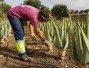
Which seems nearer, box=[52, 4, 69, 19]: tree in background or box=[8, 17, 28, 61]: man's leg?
box=[8, 17, 28, 61]: man's leg

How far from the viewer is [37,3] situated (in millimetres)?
57688

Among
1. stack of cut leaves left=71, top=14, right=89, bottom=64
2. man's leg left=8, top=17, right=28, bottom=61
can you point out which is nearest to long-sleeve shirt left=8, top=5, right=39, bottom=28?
man's leg left=8, top=17, right=28, bottom=61

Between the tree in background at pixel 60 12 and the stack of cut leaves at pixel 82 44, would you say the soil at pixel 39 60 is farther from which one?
the tree in background at pixel 60 12

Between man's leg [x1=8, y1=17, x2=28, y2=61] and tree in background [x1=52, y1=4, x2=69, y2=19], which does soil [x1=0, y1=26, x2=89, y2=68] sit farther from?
tree in background [x1=52, y1=4, x2=69, y2=19]

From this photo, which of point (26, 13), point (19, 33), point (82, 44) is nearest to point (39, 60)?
point (19, 33)

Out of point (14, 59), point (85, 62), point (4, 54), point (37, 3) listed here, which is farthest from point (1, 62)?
point (37, 3)

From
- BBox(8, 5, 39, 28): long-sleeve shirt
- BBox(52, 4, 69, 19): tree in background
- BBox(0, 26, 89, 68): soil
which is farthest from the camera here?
BBox(52, 4, 69, 19): tree in background

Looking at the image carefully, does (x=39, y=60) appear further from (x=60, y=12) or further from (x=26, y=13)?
(x=60, y=12)

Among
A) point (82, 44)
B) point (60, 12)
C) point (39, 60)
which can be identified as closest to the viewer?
point (82, 44)

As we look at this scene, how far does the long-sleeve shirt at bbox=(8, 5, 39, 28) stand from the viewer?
24.6 feet

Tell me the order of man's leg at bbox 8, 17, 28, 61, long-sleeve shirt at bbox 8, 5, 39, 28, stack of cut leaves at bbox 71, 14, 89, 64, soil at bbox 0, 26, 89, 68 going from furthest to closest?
man's leg at bbox 8, 17, 28, 61 < long-sleeve shirt at bbox 8, 5, 39, 28 < soil at bbox 0, 26, 89, 68 < stack of cut leaves at bbox 71, 14, 89, 64

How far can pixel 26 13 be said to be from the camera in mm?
7652

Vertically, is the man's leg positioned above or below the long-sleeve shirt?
below

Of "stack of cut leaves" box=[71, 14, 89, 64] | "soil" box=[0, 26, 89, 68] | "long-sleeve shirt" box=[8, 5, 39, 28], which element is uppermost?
"long-sleeve shirt" box=[8, 5, 39, 28]
